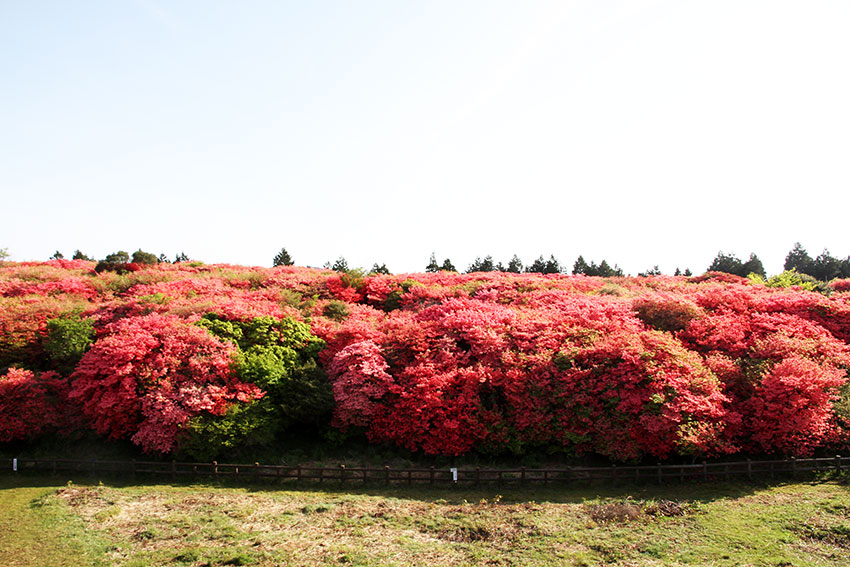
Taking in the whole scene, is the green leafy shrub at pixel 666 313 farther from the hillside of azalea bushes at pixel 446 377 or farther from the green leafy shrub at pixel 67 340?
the green leafy shrub at pixel 67 340

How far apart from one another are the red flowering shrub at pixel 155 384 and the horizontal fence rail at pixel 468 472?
1.22 metres

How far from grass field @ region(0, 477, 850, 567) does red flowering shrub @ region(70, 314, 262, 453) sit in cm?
255

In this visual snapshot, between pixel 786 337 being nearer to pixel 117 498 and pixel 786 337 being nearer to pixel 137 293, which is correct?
pixel 117 498

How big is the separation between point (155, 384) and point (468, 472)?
45.0ft

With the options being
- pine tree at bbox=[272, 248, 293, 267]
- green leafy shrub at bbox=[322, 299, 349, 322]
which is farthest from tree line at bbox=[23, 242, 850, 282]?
green leafy shrub at bbox=[322, 299, 349, 322]

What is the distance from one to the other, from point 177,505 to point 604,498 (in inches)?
603

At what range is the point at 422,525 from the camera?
15.6m

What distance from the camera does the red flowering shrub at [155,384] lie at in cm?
2009

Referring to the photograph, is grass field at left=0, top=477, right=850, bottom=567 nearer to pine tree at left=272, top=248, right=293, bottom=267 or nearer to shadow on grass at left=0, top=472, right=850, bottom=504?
shadow on grass at left=0, top=472, right=850, bottom=504

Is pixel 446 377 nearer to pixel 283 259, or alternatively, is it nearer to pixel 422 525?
pixel 422 525

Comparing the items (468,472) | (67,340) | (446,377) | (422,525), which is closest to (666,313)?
(446,377)

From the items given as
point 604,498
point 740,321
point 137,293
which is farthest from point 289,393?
point 740,321

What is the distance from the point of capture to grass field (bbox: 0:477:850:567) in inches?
525

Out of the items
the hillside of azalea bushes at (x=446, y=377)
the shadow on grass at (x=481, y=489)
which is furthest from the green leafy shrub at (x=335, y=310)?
the shadow on grass at (x=481, y=489)
